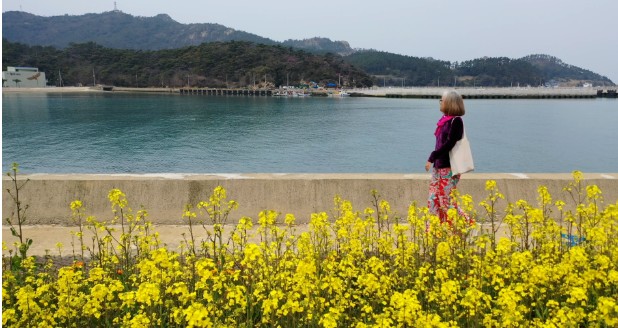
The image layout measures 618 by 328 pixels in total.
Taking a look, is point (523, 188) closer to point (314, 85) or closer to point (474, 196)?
point (474, 196)

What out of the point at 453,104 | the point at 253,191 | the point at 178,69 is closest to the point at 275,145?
the point at 253,191

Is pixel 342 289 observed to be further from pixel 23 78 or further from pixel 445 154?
pixel 23 78

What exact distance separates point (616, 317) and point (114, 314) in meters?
3.57

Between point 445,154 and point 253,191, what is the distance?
114 inches

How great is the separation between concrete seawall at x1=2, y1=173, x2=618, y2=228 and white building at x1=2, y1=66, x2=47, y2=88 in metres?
175

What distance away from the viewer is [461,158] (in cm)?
625

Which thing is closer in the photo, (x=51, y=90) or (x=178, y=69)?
(x=51, y=90)

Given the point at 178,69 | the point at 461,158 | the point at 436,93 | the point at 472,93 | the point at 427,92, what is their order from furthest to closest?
the point at 178,69
the point at 472,93
the point at 427,92
the point at 436,93
the point at 461,158

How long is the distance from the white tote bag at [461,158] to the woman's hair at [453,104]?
12.0 inches

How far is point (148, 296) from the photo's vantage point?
3.18 meters

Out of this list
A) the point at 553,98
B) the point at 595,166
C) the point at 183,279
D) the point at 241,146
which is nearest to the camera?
the point at 183,279

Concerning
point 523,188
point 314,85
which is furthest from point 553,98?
point 523,188

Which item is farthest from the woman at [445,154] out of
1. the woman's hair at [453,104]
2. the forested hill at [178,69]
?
the forested hill at [178,69]

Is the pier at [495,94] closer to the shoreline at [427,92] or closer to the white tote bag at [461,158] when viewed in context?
the shoreline at [427,92]
